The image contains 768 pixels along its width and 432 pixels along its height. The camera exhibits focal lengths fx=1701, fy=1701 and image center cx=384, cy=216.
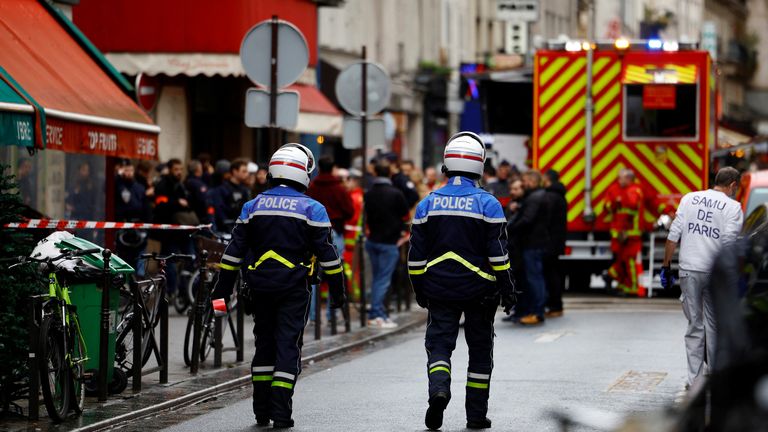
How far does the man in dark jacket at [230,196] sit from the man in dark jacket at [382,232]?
7.44 ft

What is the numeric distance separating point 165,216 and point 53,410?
999cm

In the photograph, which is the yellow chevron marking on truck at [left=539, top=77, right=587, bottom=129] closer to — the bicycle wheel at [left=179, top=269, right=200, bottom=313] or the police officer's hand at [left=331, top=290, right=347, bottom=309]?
the bicycle wheel at [left=179, top=269, right=200, bottom=313]

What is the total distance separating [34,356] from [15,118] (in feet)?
10.7

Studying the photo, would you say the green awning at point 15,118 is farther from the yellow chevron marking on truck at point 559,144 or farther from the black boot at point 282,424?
the yellow chevron marking on truck at point 559,144

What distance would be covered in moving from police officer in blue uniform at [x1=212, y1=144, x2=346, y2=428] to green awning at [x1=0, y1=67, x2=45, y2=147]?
2.95 metres

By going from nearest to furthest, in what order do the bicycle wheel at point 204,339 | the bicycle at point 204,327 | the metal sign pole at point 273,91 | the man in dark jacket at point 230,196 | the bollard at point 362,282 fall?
the bicycle at point 204,327, the bicycle wheel at point 204,339, the metal sign pole at point 273,91, the bollard at point 362,282, the man in dark jacket at point 230,196

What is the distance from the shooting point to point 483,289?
10.2 m

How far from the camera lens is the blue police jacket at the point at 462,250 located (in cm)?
1020

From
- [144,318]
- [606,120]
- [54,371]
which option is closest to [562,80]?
[606,120]

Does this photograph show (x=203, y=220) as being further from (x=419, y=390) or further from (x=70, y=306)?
(x=70, y=306)

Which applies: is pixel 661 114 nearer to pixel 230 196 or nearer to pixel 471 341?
pixel 230 196

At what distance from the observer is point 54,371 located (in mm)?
10281

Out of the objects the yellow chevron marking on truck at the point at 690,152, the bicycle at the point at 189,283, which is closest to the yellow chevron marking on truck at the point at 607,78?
the yellow chevron marking on truck at the point at 690,152

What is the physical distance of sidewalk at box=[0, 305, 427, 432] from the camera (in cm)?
1038
